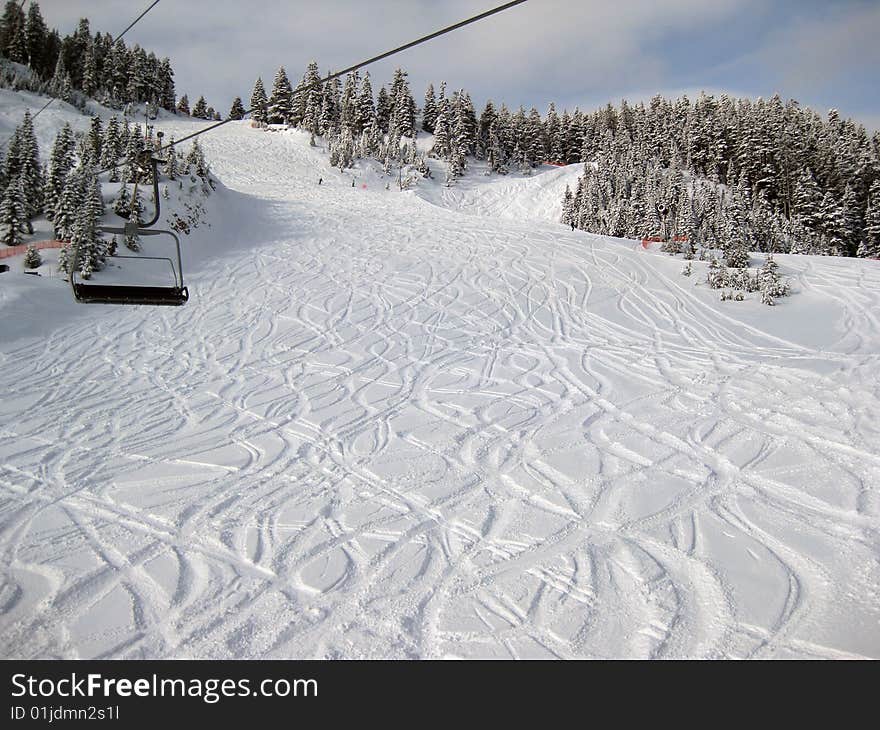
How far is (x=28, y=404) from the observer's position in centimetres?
923

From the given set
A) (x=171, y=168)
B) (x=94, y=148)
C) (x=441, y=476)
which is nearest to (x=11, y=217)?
(x=171, y=168)

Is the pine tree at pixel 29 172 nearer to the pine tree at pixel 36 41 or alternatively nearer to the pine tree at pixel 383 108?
the pine tree at pixel 36 41

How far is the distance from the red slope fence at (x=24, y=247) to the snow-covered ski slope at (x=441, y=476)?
298 cm

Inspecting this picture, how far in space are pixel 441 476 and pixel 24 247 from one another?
17793 millimetres

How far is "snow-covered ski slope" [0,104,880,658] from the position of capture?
4.50 metres

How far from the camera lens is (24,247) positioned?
17.9m

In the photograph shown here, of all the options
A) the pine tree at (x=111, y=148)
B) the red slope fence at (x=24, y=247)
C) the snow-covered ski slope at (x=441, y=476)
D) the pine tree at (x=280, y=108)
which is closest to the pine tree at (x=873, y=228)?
the snow-covered ski slope at (x=441, y=476)

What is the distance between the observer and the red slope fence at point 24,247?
57.4 feet

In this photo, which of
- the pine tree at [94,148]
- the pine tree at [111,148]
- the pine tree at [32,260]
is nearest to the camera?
the pine tree at [32,260]

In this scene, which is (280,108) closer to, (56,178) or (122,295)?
(56,178)

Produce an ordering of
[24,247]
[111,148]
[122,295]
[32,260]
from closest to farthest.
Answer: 1. [122,295]
2. [32,260]
3. [24,247]
4. [111,148]

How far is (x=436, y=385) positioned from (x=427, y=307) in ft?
18.1

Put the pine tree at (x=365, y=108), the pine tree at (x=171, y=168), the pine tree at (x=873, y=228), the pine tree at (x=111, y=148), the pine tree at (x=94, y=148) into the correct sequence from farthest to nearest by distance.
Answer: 1. the pine tree at (x=365, y=108)
2. the pine tree at (x=873, y=228)
3. the pine tree at (x=171, y=168)
4. the pine tree at (x=111, y=148)
5. the pine tree at (x=94, y=148)
